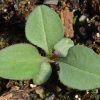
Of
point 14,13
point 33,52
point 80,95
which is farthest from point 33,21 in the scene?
point 80,95

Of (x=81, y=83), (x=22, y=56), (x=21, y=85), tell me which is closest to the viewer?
(x=81, y=83)

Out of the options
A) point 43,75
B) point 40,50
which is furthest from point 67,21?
point 43,75

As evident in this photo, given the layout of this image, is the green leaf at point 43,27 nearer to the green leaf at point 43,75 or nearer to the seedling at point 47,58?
the seedling at point 47,58

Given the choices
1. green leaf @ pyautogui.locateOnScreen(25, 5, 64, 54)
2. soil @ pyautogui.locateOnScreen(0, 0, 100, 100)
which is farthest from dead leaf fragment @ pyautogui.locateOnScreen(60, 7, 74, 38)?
green leaf @ pyautogui.locateOnScreen(25, 5, 64, 54)

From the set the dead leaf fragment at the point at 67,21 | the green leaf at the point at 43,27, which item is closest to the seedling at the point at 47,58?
the green leaf at the point at 43,27

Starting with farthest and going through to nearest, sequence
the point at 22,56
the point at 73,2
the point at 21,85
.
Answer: the point at 73,2, the point at 21,85, the point at 22,56

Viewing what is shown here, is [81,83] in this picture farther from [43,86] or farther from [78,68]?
[43,86]
